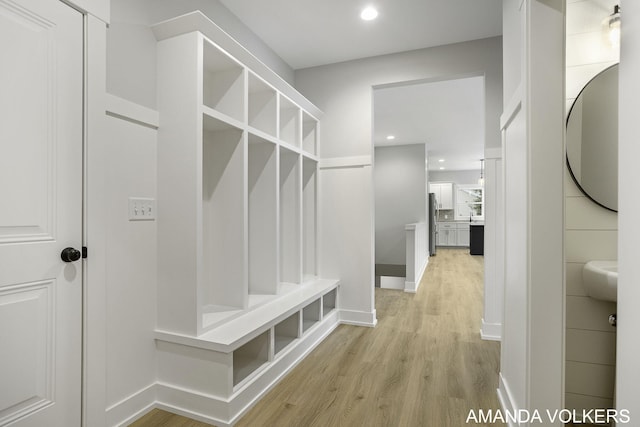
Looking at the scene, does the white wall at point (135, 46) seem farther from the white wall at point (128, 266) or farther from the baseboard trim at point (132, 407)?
the baseboard trim at point (132, 407)

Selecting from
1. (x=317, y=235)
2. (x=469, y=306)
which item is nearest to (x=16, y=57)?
(x=317, y=235)

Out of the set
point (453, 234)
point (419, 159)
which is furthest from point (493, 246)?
point (453, 234)

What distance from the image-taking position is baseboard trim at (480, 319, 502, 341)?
9.99ft

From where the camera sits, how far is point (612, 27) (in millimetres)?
1721

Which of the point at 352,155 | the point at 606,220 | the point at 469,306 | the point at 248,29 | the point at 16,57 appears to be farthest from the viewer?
the point at 469,306

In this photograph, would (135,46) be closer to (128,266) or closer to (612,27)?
(128,266)

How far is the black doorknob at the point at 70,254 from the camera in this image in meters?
1.45

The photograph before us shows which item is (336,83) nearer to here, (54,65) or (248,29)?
(248,29)

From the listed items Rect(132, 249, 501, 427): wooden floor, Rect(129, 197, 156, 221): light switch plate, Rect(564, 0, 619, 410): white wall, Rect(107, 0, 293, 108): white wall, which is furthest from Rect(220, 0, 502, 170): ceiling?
Rect(132, 249, 501, 427): wooden floor

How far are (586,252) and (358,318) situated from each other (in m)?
2.12

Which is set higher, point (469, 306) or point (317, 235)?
point (317, 235)

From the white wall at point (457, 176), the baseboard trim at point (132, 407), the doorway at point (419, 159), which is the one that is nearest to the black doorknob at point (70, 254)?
the baseboard trim at point (132, 407)

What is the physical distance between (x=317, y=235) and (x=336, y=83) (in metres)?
1.60

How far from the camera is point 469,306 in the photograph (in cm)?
415
